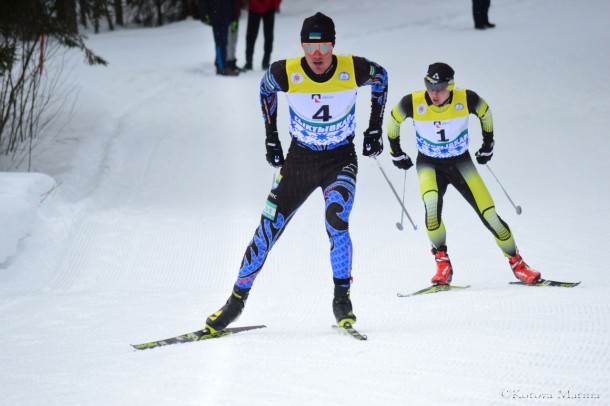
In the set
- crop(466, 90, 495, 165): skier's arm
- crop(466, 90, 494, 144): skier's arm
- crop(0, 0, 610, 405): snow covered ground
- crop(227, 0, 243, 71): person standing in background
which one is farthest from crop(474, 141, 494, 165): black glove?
crop(227, 0, 243, 71): person standing in background

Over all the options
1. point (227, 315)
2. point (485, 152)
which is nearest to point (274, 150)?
point (227, 315)

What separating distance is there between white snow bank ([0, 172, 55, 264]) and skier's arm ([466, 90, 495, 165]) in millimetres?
3865

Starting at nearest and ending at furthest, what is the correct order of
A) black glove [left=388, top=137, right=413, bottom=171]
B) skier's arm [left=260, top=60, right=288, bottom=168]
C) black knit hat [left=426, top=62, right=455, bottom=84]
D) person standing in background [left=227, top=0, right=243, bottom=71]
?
skier's arm [left=260, top=60, right=288, bottom=168]
black knit hat [left=426, top=62, right=455, bottom=84]
black glove [left=388, top=137, right=413, bottom=171]
person standing in background [left=227, top=0, right=243, bottom=71]

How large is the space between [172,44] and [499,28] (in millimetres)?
6315

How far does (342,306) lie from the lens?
5.06m

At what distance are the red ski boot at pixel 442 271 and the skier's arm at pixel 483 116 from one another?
0.82 meters

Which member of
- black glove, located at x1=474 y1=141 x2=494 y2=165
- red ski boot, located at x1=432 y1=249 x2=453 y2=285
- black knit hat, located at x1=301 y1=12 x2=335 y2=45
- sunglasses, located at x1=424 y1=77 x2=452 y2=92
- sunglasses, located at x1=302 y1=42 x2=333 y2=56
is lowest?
red ski boot, located at x1=432 y1=249 x2=453 y2=285

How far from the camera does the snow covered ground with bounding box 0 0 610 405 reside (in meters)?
4.15

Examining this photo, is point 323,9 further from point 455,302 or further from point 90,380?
point 90,380

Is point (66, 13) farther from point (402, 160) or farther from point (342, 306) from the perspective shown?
point (342, 306)

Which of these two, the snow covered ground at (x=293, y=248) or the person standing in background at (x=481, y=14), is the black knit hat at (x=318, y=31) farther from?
the person standing in background at (x=481, y=14)

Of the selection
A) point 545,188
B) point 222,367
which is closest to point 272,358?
point 222,367

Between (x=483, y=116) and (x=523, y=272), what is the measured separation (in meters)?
1.20

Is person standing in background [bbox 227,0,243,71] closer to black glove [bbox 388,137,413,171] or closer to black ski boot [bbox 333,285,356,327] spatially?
black glove [bbox 388,137,413,171]
